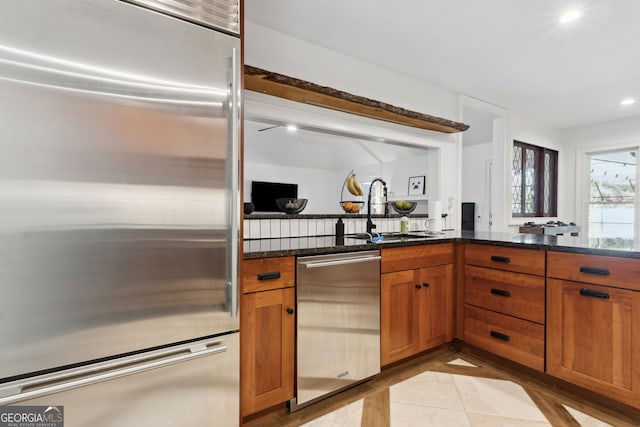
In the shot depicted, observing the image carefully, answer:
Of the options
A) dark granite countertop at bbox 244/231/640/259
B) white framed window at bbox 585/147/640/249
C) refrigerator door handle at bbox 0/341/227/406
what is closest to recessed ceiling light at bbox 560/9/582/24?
dark granite countertop at bbox 244/231/640/259

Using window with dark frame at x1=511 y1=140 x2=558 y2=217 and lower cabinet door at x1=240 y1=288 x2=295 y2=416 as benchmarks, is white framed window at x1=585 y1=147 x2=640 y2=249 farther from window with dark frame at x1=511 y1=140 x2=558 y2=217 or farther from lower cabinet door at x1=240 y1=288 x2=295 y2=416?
lower cabinet door at x1=240 y1=288 x2=295 y2=416

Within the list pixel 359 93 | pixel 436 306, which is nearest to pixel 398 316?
pixel 436 306

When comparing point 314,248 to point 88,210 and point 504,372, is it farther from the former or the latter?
point 504,372

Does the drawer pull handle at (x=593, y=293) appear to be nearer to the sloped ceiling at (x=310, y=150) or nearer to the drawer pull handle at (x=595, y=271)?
the drawer pull handle at (x=595, y=271)

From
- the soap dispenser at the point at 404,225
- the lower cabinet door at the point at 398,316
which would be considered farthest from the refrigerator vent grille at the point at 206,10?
the soap dispenser at the point at 404,225

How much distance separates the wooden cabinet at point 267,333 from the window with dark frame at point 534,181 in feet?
12.6

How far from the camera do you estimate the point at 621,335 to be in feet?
5.51

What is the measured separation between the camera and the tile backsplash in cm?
215

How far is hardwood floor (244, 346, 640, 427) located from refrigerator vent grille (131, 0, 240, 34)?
6.20 feet

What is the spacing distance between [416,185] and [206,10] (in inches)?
181

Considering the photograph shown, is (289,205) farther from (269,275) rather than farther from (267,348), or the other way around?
(267,348)

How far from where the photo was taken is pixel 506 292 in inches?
85.9

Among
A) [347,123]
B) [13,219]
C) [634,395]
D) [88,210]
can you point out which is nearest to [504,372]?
[634,395]

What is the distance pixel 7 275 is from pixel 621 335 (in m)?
2.68
